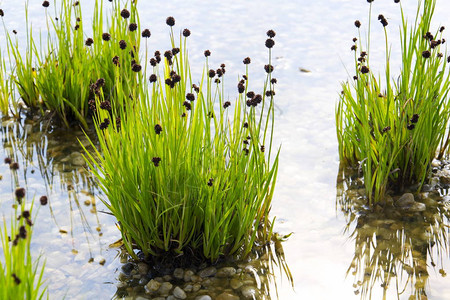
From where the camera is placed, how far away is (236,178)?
11.4ft

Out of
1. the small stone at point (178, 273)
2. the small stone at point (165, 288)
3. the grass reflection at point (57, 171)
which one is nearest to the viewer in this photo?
the small stone at point (165, 288)

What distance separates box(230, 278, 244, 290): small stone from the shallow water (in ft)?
0.75

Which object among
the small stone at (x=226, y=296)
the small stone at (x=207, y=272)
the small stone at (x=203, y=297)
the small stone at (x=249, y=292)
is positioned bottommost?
the small stone at (x=249, y=292)

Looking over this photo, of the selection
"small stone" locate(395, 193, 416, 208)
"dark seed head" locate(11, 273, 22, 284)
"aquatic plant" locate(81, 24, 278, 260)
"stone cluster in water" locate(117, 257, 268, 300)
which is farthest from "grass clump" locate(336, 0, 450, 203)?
"dark seed head" locate(11, 273, 22, 284)

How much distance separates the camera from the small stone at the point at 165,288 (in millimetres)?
3366

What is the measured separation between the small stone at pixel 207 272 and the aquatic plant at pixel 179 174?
7cm

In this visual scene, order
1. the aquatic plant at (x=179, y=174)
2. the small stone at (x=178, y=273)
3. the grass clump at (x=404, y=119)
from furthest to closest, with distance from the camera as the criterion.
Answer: the grass clump at (x=404, y=119)
the small stone at (x=178, y=273)
the aquatic plant at (x=179, y=174)

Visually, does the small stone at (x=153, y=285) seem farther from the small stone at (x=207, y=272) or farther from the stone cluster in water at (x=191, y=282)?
the small stone at (x=207, y=272)

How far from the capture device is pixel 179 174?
132 inches

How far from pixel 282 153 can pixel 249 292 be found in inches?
64.4

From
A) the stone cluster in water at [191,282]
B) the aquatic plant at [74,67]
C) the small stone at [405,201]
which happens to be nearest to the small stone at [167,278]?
the stone cluster in water at [191,282]

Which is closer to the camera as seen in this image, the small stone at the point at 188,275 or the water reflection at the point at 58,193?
the small stone at the point at 188,275

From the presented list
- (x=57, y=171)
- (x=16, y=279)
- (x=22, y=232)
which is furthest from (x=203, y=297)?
(x=57, y=171)

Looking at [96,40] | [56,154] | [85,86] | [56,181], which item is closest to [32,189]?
[56,181]
